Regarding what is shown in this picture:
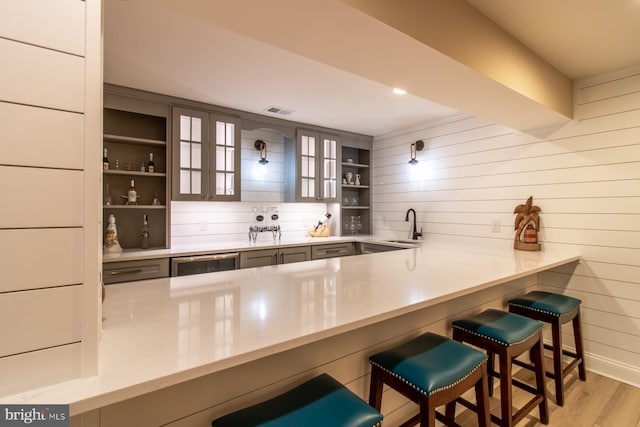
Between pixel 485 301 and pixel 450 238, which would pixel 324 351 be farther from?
pixel 450 238

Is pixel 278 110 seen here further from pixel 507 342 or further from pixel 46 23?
pixel 507 342

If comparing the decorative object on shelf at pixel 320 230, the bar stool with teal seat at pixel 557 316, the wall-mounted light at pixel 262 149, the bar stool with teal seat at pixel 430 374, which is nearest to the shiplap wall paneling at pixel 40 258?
the bar stool with teal seat at pixel 430 374

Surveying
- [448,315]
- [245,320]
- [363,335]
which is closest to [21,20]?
[245,320]

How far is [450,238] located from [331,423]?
3.00m

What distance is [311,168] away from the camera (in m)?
3.95

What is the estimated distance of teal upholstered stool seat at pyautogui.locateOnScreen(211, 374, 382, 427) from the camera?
3.05 feet

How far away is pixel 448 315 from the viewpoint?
1886mm

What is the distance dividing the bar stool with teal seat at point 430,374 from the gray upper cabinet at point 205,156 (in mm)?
2459

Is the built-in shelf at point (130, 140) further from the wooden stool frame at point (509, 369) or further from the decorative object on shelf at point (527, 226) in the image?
the decorative object on shelf at point (527, 226)

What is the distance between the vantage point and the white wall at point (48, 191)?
60cm

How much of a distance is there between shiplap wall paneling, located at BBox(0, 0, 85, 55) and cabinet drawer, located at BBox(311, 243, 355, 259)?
3.09m

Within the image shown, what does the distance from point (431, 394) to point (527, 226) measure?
227 centimetres

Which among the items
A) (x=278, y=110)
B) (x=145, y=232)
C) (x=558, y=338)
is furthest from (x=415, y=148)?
(x=145, y=232)

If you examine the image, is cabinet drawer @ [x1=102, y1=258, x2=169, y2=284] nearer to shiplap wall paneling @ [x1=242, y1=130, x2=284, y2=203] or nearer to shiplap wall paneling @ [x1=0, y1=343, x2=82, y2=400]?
shiplap wall paneling @ [x1=242, y1=130, x2=284, y2=203]
